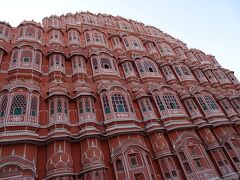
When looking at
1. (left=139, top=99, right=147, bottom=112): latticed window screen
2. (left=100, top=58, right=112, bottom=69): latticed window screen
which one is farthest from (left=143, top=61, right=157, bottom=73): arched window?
(left=139, top=99, right=147, bottom=112): latticed window screen

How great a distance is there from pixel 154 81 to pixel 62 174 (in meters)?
14.1

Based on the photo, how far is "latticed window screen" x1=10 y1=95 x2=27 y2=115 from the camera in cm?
1298

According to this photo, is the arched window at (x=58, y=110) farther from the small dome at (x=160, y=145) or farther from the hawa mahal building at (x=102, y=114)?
the small dome at (x=160, y=145)

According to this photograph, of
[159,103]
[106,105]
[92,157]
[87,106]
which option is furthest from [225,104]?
[92,157]

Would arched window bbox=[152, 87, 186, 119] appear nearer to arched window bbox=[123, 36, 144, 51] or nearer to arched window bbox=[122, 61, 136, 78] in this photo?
arched window bbox=[122, 61, 136, 78]

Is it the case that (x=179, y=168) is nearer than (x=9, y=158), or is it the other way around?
(x=9, y=158)

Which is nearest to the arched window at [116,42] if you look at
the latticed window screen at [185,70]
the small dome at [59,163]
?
the latticed window screen at [185,70]

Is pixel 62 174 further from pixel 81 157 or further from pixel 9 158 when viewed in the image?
pixel 9 158

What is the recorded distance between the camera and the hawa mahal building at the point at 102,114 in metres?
12.2

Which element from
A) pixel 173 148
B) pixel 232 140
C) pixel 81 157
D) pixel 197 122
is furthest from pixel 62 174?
pixel 232 140

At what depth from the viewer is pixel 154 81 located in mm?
20828

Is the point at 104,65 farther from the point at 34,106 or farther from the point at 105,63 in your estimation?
the point at 34,106

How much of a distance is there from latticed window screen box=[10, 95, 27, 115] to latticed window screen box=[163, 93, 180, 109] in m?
13.3

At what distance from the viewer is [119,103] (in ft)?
53.4
